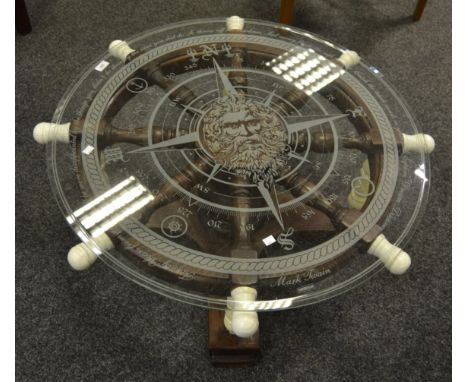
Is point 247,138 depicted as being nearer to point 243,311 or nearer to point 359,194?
point 359,194

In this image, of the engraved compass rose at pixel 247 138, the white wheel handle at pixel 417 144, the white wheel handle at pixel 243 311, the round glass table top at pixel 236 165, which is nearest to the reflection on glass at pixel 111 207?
the round glass table top at pixel 236 165

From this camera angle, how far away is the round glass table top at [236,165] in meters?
0.98

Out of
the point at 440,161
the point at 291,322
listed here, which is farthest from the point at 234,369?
the point at 440,161

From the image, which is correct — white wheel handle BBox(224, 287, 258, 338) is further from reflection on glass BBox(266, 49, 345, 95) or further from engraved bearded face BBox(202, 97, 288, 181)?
reflection on glass BBox(266, 49, 345, 95)

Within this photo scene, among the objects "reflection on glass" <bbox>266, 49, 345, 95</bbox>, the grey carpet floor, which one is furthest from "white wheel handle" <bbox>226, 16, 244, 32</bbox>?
the grey carpet floor

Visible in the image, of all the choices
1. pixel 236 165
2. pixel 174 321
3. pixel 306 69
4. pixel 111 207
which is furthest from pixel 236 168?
pixel 174 321

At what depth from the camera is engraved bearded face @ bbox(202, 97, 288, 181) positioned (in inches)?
43.7

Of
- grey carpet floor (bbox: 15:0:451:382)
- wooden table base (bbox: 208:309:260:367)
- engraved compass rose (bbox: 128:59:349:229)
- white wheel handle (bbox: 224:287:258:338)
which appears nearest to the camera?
white wheel handle (bbox: 224:287:258:338)

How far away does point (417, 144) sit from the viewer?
3.86 ft

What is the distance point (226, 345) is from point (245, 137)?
0.55 meters

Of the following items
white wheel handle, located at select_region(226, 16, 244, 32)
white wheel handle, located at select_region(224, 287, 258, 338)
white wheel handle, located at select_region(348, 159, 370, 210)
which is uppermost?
white wheel handle, located at select_region(226, 16, 244, 32)

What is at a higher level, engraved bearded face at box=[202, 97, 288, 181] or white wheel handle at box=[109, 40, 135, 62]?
white wheel handle at box=[109, 40, 135, 62]

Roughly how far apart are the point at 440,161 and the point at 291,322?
0.94 m

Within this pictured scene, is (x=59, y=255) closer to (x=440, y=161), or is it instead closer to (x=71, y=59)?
(x=71, y=59)
